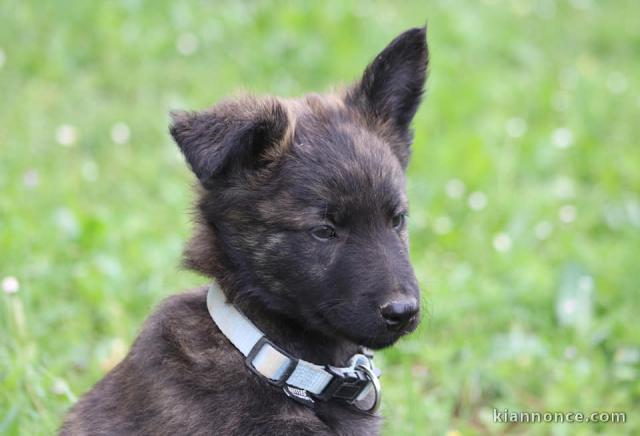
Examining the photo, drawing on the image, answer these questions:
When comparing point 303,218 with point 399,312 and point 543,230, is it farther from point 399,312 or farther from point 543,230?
point 543,230

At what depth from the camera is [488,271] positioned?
555 centimetres

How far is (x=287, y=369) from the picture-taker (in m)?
3.16

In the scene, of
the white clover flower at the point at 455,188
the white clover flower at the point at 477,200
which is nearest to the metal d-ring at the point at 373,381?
the white clover flower at the point at 477,200

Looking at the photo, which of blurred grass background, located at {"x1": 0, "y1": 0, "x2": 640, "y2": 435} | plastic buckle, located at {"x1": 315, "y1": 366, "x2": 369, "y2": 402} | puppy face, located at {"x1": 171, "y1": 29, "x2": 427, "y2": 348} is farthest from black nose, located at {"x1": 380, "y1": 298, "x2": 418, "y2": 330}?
blurred grass background, located at {"x1": 0, "y1": 0, "x2": 640, "y2": 435}

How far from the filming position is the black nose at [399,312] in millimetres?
3074

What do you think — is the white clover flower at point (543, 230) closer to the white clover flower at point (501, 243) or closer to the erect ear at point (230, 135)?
the white clover flower at point (501, 243)

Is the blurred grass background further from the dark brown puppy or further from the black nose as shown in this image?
the black nose

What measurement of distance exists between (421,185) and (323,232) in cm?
326

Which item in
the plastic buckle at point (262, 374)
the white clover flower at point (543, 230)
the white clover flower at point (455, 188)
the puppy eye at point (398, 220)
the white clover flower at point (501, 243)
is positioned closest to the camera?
the plastic buckle at point (262, 374)

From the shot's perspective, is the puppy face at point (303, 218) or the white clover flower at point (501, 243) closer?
the puppy face at point (303, 218)

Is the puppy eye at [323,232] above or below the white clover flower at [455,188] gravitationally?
above

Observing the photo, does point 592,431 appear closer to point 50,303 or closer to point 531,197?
point 531,197

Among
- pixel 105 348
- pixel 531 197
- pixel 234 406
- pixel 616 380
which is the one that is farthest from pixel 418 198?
pixel 234 406

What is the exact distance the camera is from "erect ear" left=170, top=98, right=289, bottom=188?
3.05m
